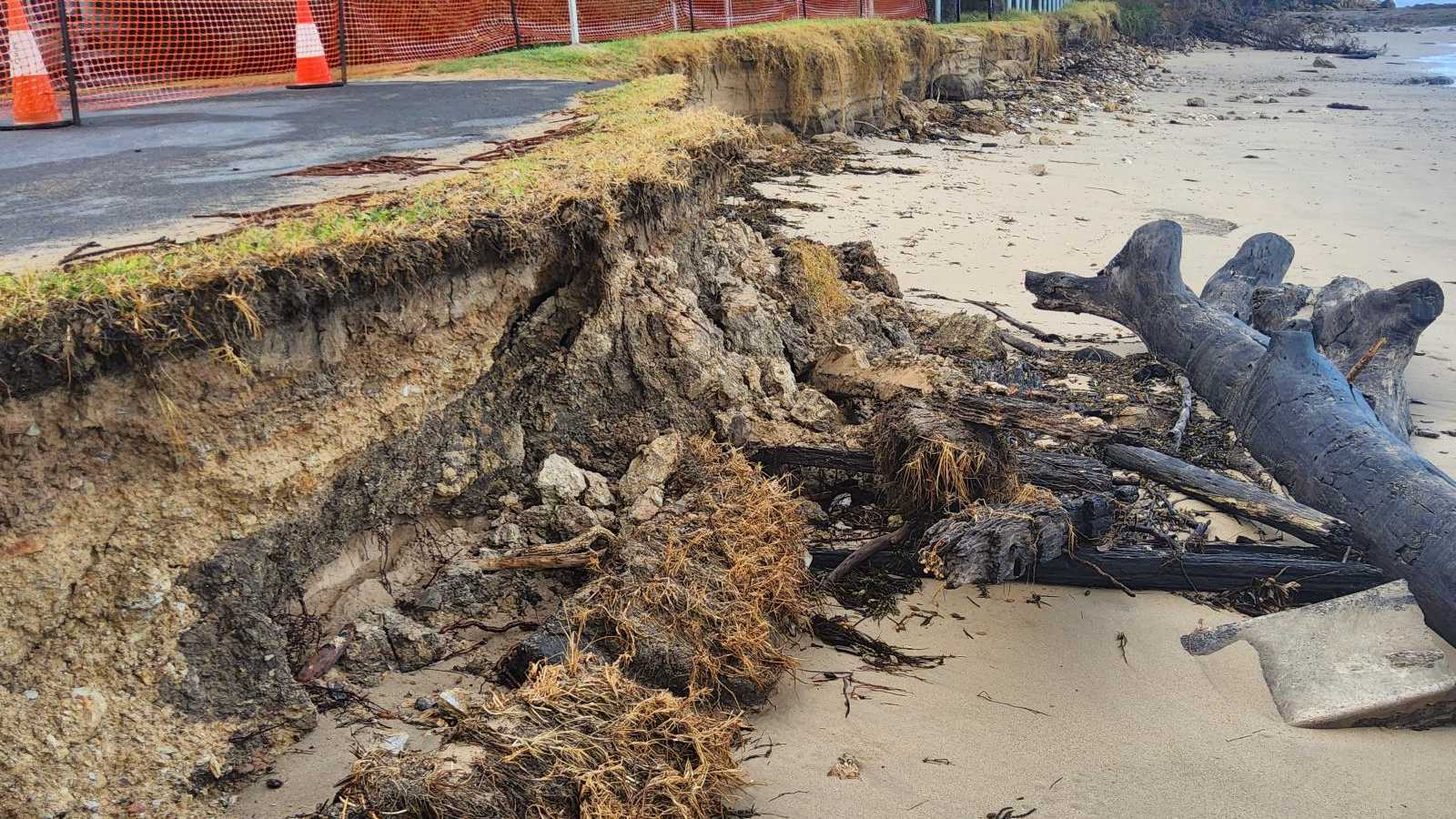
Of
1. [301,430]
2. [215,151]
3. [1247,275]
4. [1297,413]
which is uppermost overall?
[215,151]

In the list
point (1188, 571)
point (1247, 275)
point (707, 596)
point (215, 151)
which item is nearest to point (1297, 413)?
point (1188, 571)

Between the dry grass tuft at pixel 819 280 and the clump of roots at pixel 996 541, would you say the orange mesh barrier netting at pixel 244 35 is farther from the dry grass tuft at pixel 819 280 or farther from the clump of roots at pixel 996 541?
the clump of roots at pixel 996 541

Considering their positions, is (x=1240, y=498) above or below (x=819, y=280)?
below

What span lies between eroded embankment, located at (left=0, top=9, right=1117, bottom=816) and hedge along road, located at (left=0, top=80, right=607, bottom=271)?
2.12ft

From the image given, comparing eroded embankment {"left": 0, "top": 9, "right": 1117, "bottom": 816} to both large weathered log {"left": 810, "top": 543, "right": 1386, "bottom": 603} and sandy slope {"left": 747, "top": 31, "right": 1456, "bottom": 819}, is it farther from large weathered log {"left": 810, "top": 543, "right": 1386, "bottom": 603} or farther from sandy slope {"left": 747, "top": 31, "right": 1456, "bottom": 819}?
large weathered log {"left": 810, "top": 543, "right": 1386, "bottom": 603}

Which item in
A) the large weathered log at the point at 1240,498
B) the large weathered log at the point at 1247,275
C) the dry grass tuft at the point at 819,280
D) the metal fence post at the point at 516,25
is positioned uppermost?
the metal fence post at the point at 516,25

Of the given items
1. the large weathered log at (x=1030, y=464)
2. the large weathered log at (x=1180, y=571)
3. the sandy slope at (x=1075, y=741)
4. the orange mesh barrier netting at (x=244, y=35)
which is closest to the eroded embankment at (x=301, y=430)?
the large weathered log at (x=1030, y=464)

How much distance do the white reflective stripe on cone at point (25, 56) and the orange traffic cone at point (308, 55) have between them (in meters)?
2.26

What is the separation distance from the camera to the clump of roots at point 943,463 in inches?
168

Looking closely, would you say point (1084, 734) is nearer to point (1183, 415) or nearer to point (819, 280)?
point (1183, 415)

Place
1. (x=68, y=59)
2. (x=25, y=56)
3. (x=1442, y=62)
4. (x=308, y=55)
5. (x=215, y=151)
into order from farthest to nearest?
(x=1442, y=62) < (x=308, y=55) < (x=25, y=56) < (x=68, y=59) < (x=215, y=151)

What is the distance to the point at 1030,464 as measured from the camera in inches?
179

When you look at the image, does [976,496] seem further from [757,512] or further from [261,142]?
[261,142]

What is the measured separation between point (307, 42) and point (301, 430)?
674 cm
